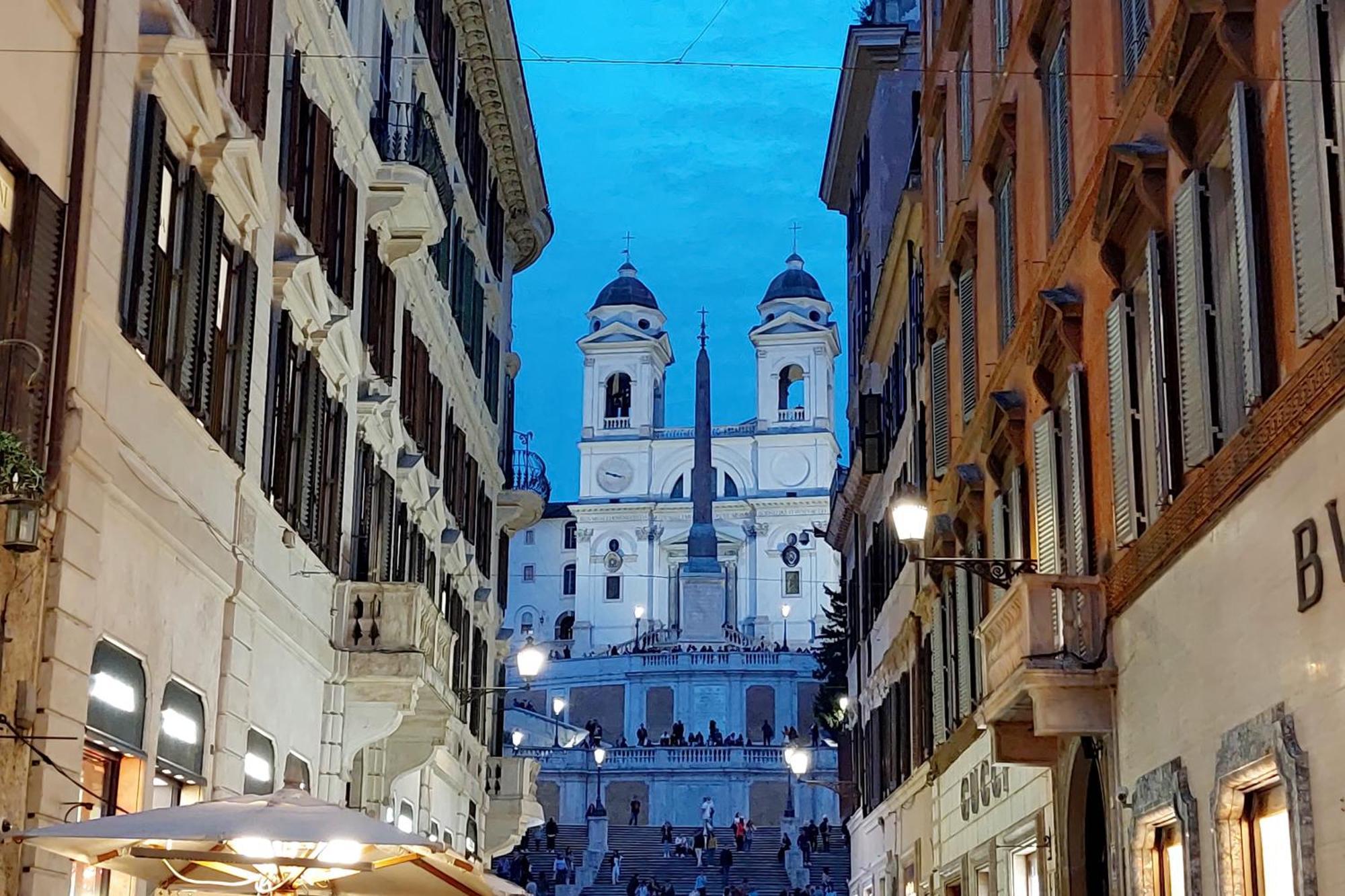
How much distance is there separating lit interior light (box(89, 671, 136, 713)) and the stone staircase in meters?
52.2

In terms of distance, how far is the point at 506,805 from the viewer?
138ft

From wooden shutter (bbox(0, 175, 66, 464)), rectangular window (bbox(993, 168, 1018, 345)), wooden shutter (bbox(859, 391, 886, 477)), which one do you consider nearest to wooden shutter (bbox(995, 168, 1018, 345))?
rectangular window (bbox(993, 168, 1018, 345))

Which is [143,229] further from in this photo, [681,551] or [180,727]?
[681,551]

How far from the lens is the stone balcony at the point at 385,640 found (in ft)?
74.6

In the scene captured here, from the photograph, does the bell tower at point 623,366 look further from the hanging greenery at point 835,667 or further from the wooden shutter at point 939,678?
the wooden shutter at point 939,678

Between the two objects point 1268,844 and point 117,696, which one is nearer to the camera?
point 1268,844

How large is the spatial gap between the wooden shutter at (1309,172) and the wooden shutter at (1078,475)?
6275 millimetres

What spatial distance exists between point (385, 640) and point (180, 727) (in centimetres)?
711

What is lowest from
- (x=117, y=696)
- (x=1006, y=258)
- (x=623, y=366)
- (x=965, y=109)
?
(x=117, y=696)

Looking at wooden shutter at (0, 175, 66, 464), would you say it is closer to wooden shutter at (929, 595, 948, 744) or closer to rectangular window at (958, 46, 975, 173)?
rectangular window at (958, 46, 975, 173)

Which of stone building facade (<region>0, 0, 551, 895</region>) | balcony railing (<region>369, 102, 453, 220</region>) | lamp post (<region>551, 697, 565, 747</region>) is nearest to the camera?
stone building facade (<region>0, 0, 551, 895</region>)

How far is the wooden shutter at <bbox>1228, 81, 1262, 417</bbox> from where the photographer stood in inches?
417

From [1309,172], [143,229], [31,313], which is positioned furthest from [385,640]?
[1309,172]

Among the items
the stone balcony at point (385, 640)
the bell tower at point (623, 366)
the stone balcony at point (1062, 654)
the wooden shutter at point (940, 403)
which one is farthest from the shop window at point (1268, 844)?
the bell tower at point (623, 366)
